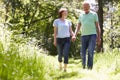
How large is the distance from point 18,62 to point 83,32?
12.8 feet

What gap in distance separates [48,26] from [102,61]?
18.1m

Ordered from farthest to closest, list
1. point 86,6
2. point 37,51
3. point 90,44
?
point 90,44 → point 86,6 → point 37,51

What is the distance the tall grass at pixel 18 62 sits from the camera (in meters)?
7.59

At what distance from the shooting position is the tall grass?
7594mm

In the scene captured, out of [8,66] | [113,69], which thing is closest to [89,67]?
[113,69]

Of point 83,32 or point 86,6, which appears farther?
point 83,32

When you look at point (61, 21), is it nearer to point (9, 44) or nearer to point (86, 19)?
point (86, 19)

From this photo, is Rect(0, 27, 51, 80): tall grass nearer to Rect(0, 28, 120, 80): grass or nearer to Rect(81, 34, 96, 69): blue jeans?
Rect(0, 28, 120, 80): grass

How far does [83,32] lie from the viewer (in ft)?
39.3

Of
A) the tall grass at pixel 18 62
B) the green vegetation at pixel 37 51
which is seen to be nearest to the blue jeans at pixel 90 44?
the green vegetation at pixel 37 51

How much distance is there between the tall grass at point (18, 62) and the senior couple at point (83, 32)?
175 cm

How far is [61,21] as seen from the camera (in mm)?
11438

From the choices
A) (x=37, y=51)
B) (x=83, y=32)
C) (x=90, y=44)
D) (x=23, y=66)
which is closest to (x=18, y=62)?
(x=23, y=66)

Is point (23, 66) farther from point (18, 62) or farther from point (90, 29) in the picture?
point (90, 29)
